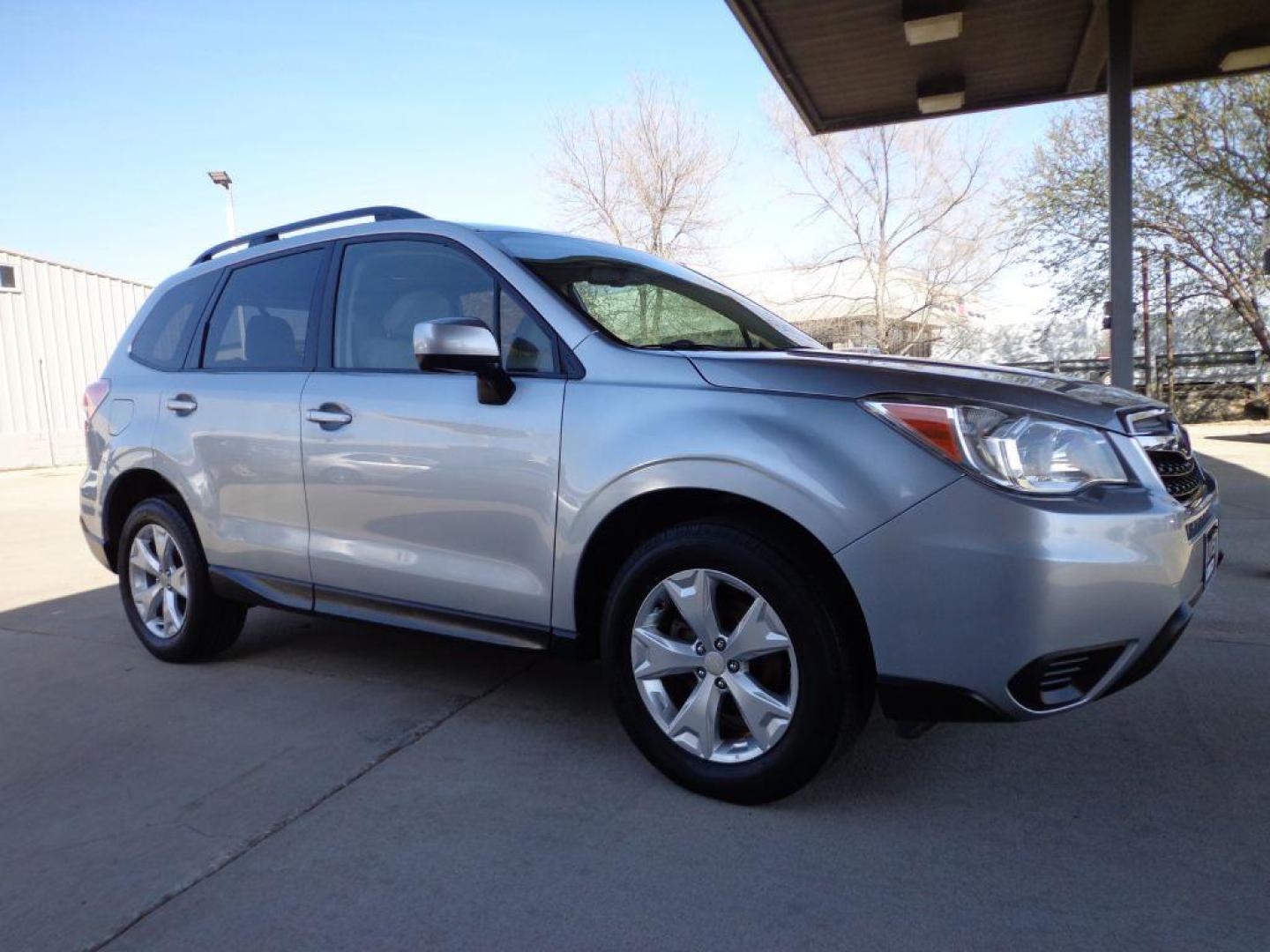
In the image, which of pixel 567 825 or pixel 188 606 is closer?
pixel 567 825

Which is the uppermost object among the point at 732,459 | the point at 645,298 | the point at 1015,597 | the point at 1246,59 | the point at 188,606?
the point at 1246,59

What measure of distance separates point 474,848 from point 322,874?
384 millimetres

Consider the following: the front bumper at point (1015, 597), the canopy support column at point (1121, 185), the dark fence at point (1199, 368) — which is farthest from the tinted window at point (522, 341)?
the dark fence at point (1199, 368)

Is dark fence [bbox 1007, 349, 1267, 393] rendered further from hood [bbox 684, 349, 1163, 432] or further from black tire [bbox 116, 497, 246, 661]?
black tire [bbox 116, 497, 246, 661]

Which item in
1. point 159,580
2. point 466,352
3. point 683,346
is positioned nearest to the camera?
point 466,352

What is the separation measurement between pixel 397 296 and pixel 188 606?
5.70ft

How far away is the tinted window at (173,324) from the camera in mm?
4449

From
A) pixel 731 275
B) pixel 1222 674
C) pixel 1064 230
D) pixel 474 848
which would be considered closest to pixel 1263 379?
pixel 1064 230

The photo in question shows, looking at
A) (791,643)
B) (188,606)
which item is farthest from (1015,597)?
(188,606)

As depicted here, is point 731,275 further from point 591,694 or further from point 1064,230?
point 591,694

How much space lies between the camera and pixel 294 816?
2.81 meters

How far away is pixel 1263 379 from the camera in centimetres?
1923

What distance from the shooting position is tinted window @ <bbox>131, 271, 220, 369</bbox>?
175 inches

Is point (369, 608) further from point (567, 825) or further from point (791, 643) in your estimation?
point (791, 643)
